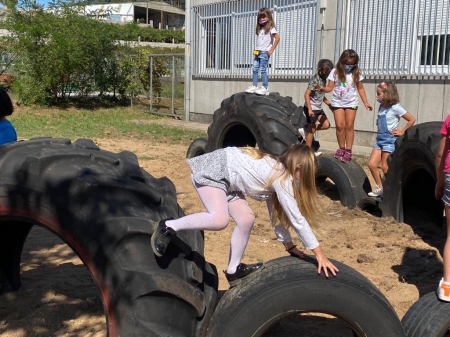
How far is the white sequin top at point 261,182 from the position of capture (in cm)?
322

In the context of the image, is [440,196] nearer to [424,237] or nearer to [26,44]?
[424,237]

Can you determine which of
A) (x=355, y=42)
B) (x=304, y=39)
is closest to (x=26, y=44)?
(x=304, y=39)

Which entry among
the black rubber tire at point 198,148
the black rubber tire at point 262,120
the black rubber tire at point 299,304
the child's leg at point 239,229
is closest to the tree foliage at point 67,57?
the black rubber tire at point 198,148

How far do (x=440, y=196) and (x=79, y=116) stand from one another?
15.5 m

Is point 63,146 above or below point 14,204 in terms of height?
above

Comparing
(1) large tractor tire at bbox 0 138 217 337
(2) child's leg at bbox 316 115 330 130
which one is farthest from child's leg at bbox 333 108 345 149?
(1) large tractor tire at bbox 0 138 217 337

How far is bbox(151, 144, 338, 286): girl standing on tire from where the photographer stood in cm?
321

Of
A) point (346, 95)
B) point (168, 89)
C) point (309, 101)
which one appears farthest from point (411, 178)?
point (168, 89)

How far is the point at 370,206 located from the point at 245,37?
9.37 metres

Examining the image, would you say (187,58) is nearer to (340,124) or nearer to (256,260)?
(340,124)

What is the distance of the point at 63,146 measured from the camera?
3428 mm

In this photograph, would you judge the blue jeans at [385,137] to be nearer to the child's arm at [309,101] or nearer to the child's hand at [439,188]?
the child's arm at [309,101]

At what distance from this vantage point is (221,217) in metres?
3.45

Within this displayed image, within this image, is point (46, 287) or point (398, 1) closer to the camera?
point (46, 287)
